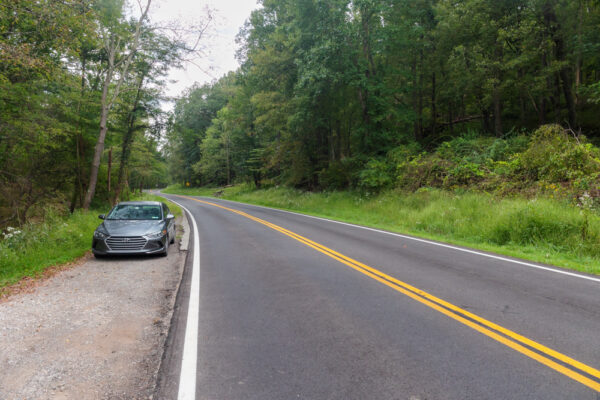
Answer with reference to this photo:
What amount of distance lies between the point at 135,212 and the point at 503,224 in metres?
11.1

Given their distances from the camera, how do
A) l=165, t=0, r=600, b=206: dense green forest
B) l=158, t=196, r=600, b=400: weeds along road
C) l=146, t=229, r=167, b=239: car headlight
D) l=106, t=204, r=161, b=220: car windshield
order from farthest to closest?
l=165, t=0, r=600, b=206: dense green forest → l=106, t=204, r=161, b=220: car windshield → l=146, t=229, r=167, b=239: car headlight → l=158, t=196, r=600, b=400: weeds along road

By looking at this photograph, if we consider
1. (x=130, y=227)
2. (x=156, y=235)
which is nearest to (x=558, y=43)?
(x=156, y=235)

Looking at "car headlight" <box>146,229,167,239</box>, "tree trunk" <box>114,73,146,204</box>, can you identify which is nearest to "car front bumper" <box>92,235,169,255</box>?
"car headlight" <box>146,229,167,239</box>

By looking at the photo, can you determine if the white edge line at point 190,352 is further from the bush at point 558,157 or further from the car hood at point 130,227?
the bush at point 558,157

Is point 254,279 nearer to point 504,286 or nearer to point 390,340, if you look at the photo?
point 390,340

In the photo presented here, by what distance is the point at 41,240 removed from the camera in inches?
336

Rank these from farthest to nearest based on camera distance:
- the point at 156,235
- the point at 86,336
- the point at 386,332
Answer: the point at 156,235 → the point at 86,336 → the point at 386,332

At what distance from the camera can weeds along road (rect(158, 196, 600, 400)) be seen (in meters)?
2.80

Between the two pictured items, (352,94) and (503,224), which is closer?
(503,224)

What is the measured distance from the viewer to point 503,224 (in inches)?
378

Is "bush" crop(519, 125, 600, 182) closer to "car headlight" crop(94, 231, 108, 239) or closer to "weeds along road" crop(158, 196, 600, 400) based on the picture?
"weeds along road" crop(158, 196, 600, 400)

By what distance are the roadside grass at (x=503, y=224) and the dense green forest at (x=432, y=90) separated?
143 cm

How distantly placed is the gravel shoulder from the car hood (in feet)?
4.77

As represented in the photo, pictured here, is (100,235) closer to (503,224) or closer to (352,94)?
(503,224)
